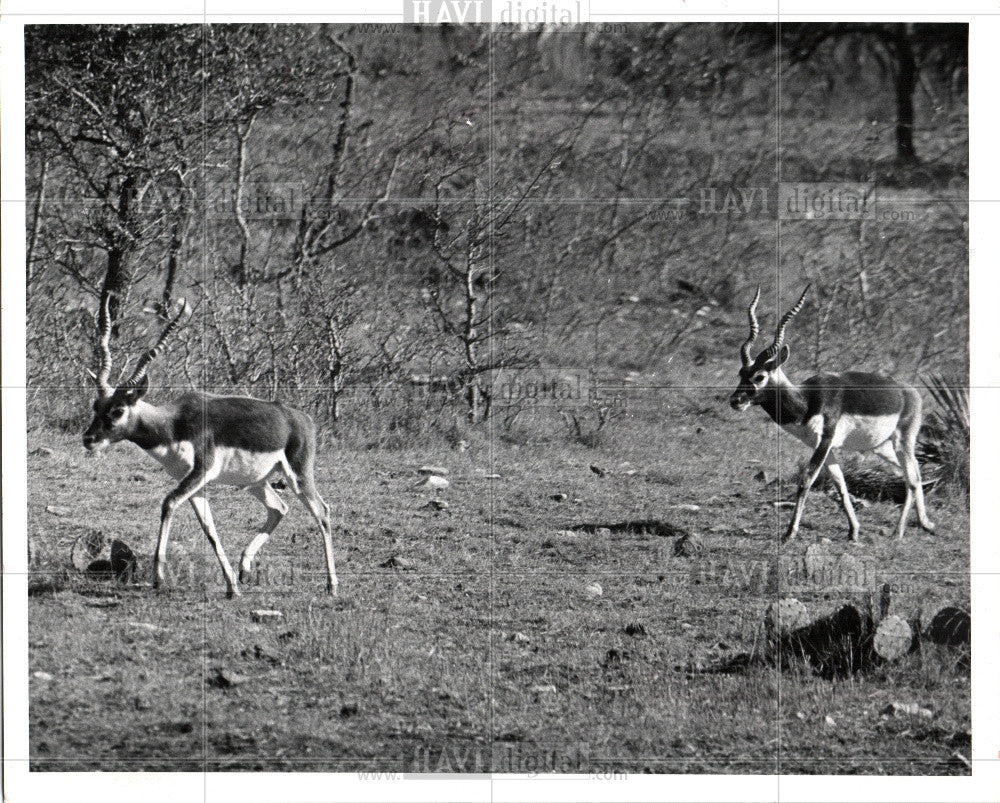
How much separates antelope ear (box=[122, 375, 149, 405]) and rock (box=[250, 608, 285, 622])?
129 cm

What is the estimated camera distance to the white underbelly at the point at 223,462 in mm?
7207

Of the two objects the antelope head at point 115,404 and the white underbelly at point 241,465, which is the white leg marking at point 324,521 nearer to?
the white underbelly at point 241,465

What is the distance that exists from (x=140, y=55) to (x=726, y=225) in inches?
128

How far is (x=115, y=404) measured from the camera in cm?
721

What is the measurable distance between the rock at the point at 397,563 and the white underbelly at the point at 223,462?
814 millimetres

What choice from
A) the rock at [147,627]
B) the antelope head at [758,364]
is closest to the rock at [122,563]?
the rock at [147,627]

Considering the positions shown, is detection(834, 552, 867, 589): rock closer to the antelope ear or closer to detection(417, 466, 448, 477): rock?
detection(417, 466, 448, 477): rock

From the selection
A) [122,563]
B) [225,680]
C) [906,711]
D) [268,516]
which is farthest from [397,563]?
[906,711]

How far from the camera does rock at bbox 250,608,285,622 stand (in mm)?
7207

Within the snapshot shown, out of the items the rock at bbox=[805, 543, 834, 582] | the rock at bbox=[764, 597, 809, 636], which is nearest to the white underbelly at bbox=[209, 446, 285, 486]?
the rock at bbox=[764, 597, 809, 636]

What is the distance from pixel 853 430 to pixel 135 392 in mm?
3839

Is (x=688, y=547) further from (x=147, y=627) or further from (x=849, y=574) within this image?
(x=147, y=627)
